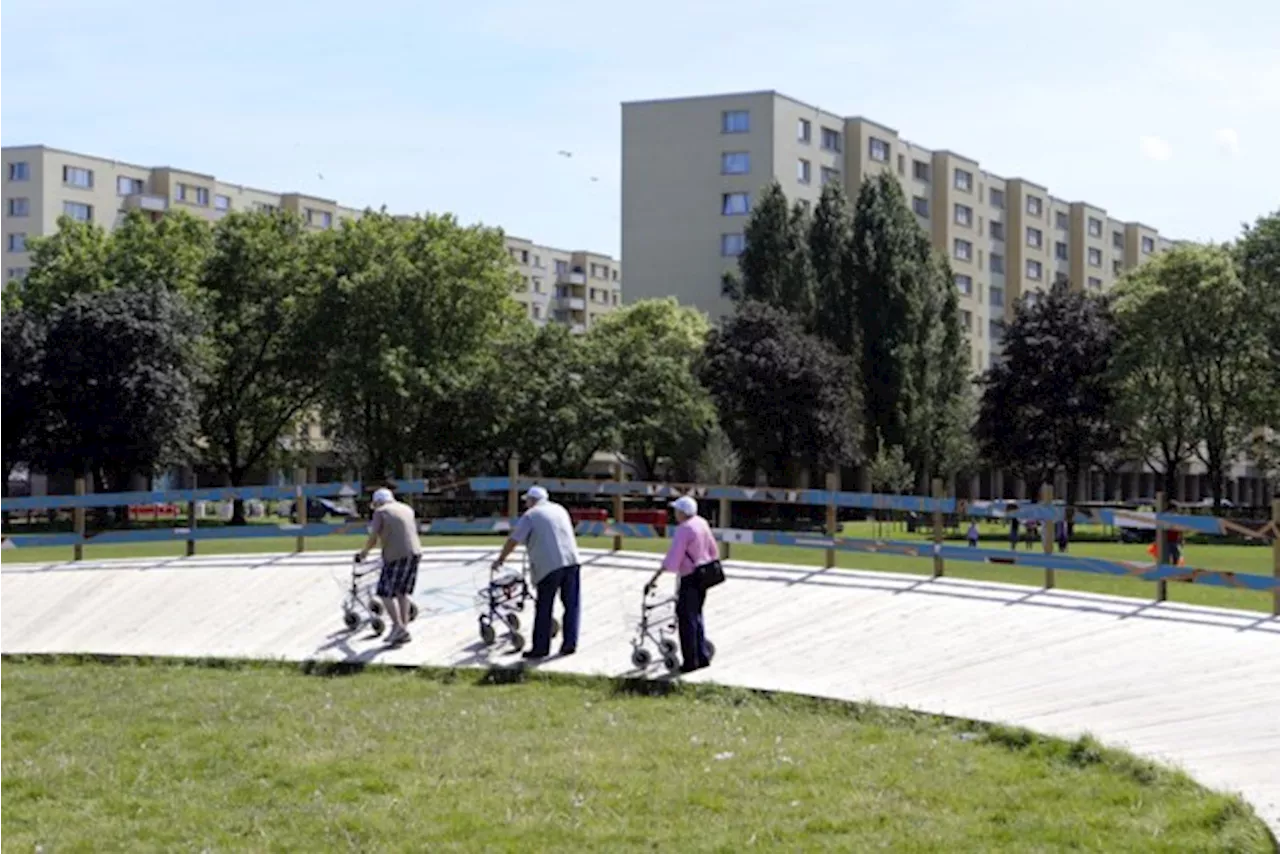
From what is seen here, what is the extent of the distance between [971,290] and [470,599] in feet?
286

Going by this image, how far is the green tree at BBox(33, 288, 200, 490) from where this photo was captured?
Result: 54.5 metres

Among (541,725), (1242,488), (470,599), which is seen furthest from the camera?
(1242,488)

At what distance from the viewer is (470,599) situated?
20.8m

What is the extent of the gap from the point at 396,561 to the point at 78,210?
92.1 m

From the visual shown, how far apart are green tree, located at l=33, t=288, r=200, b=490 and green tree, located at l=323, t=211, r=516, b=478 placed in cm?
570

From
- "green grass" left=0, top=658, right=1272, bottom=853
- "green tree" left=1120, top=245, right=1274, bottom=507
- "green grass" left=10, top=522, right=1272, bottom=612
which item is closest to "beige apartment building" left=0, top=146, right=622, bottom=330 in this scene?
"green tree" left=1120, top=245, right=1274, bottom=507

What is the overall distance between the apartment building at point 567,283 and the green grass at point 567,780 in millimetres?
121421

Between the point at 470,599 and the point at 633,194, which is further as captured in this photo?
the point at 633,194

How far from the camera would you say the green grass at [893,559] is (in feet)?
66.8

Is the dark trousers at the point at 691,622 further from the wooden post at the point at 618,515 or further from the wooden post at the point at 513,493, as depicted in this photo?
the wooden post at the point at 513,493

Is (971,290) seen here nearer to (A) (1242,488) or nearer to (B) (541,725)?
(A) (1242,488)

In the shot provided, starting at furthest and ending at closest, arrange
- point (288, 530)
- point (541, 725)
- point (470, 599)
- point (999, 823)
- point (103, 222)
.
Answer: point (103, 222), point (288, 530), point (470, 599), point (541, 725), point (999, 823)

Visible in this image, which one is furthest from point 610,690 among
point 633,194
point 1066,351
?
point 633,194

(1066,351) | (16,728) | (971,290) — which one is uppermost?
(971,290)
